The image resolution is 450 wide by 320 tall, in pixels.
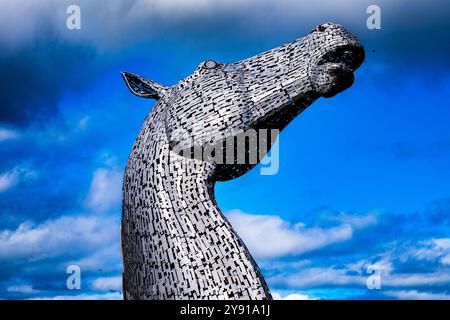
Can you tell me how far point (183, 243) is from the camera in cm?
478

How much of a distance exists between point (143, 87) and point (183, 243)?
1.82m

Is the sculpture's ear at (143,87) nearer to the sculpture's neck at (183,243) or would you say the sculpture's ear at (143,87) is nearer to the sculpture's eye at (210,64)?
the sculpture's eye at (210,64)

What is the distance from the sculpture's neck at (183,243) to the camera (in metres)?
4.65

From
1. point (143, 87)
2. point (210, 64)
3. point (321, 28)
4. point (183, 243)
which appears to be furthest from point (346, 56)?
point (183, 243)

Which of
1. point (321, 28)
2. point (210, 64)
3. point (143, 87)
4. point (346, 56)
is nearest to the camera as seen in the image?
point (346, 56)

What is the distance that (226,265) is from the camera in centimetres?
470

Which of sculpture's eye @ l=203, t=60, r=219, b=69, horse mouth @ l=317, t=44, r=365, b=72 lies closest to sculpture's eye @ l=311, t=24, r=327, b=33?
horse mouth @ l=317, t=44, r=365, b=72

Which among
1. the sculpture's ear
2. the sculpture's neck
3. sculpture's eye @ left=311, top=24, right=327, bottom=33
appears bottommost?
the sculpture's neck

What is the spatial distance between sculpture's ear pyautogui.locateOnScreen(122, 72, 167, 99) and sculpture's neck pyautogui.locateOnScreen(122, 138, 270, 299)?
0.89 metres

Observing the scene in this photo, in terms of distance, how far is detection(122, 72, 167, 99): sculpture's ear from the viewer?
230 inches

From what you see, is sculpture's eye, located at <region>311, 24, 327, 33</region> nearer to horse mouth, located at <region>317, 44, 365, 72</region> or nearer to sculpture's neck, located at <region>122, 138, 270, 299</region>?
horse mouth, located at <region>317, 44, 365, 72</region>

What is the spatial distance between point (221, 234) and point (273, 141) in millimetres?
1032

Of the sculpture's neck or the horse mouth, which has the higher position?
the horse mouth

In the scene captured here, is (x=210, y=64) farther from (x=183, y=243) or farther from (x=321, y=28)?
(x=183, y=243)
